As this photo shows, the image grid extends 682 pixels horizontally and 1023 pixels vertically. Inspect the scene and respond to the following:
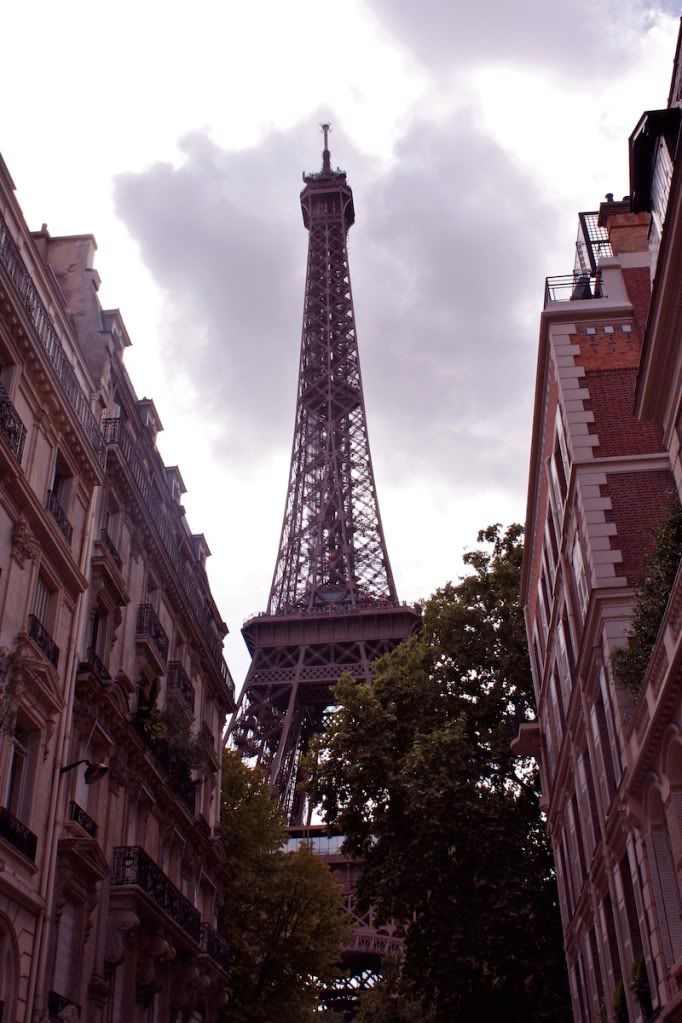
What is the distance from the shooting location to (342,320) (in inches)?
4195

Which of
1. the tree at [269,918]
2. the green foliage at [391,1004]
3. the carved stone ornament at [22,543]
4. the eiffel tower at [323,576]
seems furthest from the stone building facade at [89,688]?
the eiffel tower at [323,576]

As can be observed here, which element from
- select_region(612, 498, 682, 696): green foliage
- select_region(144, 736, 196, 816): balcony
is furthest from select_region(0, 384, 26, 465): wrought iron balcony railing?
select_region(612, 498, 682, 696): green foliage

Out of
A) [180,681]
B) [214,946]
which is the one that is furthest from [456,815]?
[180,681]

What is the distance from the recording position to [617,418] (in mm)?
23578

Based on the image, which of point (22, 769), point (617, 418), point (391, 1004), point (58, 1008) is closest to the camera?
point (58, 1008)

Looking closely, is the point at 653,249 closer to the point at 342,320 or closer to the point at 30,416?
the point at 30,416

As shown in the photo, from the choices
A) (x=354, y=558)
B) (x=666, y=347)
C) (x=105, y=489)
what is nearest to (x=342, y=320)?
(x=354, y=558)

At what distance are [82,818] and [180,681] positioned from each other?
8327 millimetres

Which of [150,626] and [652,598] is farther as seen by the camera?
[150,626]

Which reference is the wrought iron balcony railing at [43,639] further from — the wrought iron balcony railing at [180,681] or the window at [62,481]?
the wrought iron balcony railing at [180,681]

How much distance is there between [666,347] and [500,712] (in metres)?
21.5

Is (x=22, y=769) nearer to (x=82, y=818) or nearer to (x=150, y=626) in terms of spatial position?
(x=82, y=818)

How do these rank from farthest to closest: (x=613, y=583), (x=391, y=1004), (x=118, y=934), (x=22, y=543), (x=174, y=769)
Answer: (x=391, y=1004), (x=174, y=769), (x=118, y=934), (x=613, y=583), (x=22, y=543)

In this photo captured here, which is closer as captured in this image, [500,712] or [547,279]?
[547,279]
